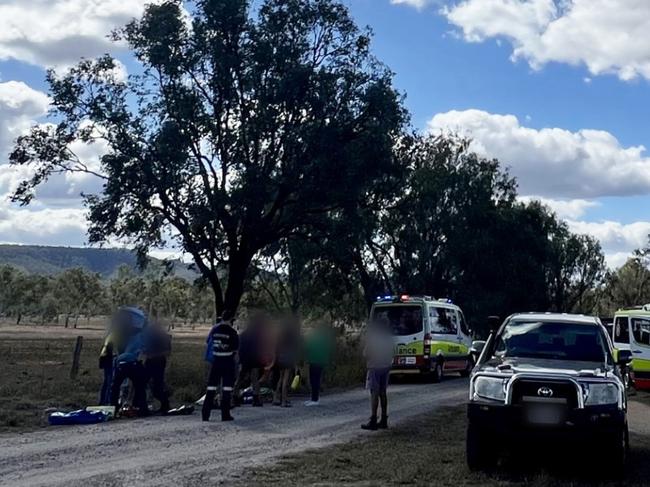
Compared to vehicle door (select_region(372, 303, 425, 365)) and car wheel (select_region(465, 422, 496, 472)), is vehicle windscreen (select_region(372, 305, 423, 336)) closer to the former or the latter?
vehicle door (select_region(372, 303, 425, 365))

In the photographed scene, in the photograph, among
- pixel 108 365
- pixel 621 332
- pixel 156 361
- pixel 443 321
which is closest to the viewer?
pixel 156 361

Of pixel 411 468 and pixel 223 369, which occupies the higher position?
pixel 223 369

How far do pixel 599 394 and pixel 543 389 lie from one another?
0.64 metres

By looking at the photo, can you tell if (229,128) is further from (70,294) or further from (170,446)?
(70,294)

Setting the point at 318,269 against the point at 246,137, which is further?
the point at 318,269

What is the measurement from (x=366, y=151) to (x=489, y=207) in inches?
777

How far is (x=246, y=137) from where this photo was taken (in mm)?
23484

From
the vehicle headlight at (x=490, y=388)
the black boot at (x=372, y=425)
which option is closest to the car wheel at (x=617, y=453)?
the vehicle headlight at (x=490, y=388)

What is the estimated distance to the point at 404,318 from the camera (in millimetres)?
25047

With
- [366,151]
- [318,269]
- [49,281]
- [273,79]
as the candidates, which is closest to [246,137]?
[273,79]

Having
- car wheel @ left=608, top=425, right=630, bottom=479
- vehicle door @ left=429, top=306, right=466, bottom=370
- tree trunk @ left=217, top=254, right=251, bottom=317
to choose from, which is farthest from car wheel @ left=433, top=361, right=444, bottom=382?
car wheel @ left=608, top=425, right=630, bottom=479

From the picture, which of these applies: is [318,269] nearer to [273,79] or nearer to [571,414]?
[273,79]

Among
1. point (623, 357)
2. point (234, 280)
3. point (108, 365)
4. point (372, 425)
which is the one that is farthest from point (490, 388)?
point (234, 280)

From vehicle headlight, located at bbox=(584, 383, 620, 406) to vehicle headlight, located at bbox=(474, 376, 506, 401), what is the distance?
3.04ft
